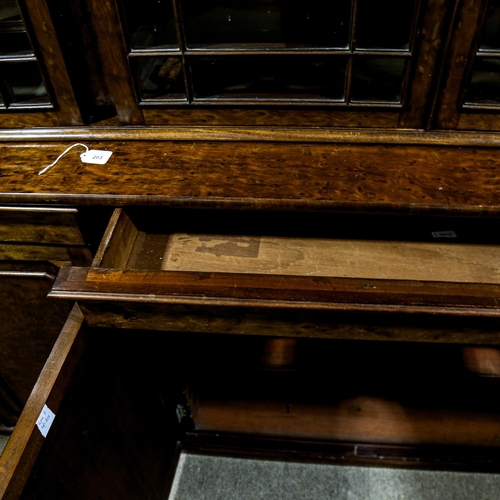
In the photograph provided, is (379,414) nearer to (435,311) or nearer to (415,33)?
(435,311)

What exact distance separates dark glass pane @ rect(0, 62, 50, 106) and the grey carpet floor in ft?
4.27

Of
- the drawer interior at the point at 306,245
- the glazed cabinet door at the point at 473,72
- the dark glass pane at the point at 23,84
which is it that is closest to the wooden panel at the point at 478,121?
the glazed cabinet door at the point at 473,72

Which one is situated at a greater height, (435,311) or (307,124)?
(307,124)

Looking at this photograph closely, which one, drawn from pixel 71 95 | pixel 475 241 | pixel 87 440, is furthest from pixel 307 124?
pixel 87 440

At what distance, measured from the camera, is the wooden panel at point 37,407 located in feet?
2.30

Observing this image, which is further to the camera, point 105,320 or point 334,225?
point 334,225

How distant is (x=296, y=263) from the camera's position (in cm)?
108

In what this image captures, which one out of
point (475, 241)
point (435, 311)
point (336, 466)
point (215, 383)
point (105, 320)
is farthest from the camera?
point (215, 383)

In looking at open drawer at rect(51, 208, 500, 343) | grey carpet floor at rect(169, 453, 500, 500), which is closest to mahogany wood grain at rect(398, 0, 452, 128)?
open drawer at rect(51, 208, 500, 343)

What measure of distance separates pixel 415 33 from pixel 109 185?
80 centimetres

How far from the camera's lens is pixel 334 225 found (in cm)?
Result: 119

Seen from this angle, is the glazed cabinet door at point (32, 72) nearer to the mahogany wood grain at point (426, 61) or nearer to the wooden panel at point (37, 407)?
the wooden panel at point (37, 407)

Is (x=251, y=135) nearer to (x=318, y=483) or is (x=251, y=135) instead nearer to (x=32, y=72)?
(x=32, y=72)

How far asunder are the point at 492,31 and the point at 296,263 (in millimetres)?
728
